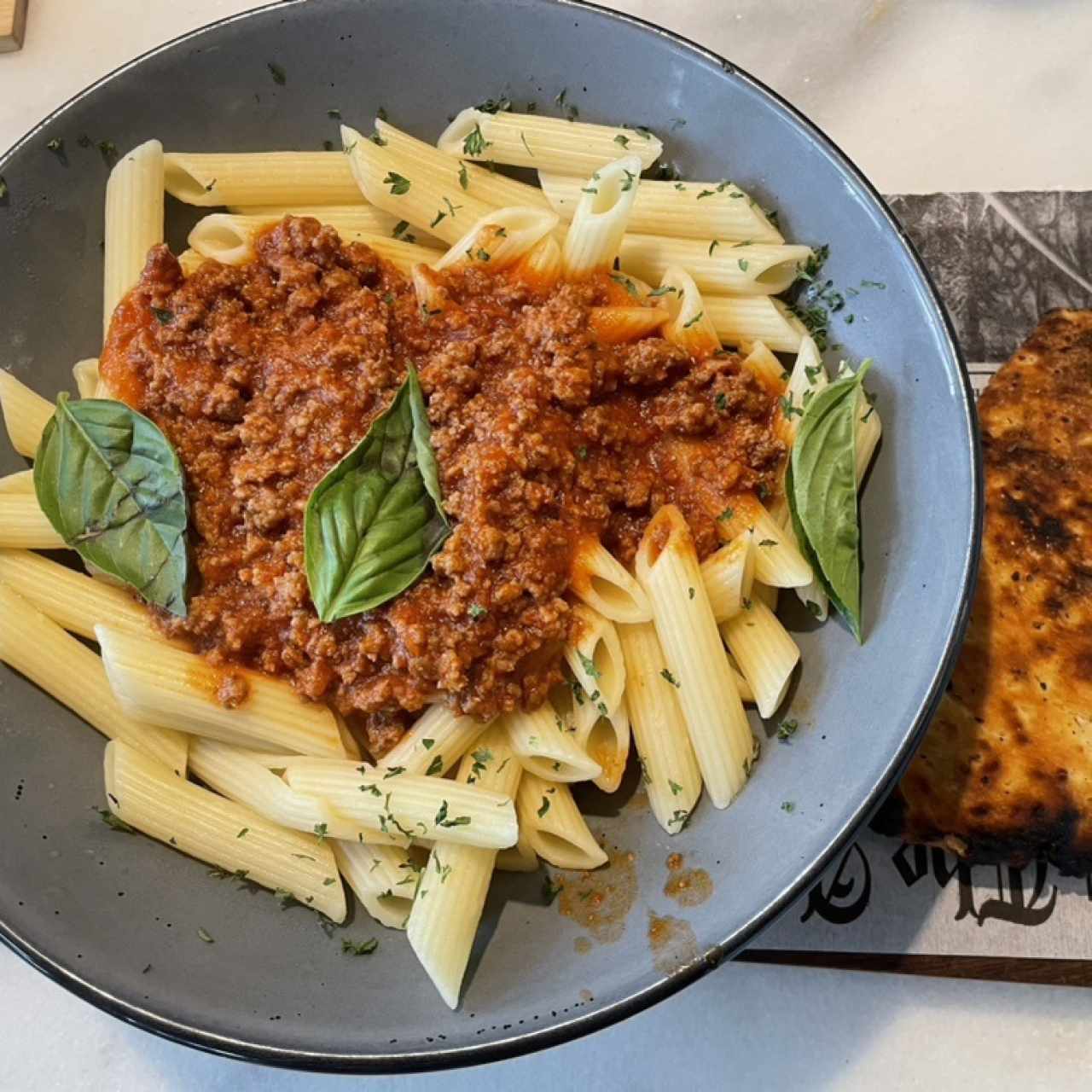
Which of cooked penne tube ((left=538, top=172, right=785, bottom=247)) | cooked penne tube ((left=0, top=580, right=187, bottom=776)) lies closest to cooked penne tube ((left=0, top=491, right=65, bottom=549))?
cooked penne tube ((left=0, top=580, right=187, bottom=776))

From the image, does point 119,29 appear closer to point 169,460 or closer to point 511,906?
point 169,460

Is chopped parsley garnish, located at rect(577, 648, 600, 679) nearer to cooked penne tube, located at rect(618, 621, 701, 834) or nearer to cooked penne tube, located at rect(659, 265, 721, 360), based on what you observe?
cooked penne tube, located at rect(618, 621, 701, 834)

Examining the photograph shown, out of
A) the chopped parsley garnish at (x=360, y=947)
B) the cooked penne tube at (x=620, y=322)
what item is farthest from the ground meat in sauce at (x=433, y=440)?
the chopped parsley garnish at (x=360, y=947)

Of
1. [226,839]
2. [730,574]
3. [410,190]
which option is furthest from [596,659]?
[410,190]

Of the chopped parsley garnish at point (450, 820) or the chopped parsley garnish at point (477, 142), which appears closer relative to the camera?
the chopped parsley garnish at point (450, 820)

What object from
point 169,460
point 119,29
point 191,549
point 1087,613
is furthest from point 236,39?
point 1087,613

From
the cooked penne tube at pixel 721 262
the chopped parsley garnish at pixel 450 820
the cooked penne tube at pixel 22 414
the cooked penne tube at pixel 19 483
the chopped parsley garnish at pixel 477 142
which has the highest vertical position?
the chopped parsley garnish at pixel 477 142

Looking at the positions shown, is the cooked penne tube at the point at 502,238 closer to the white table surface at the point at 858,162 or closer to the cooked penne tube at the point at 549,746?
the cooked penne tube at the point at 549,746
